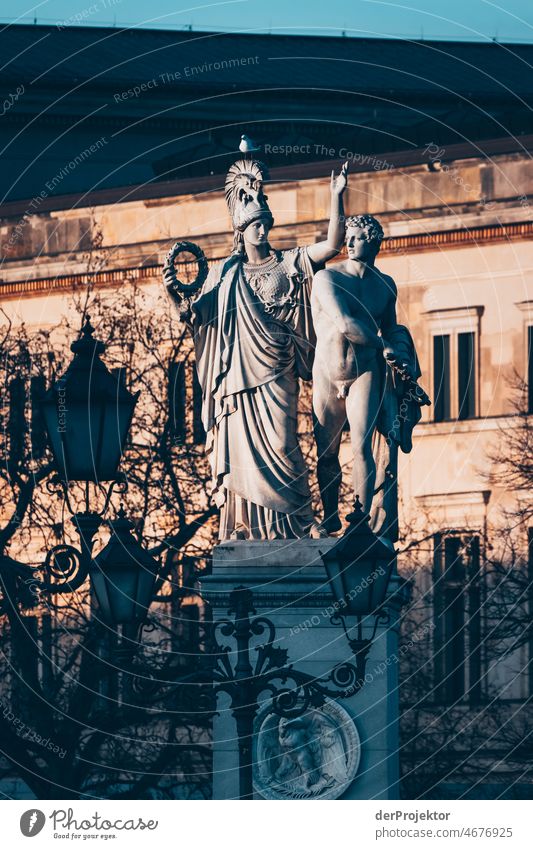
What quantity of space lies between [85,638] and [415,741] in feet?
16.7

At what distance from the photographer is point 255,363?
2798cm

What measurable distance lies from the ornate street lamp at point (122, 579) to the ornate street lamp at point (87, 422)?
666mm

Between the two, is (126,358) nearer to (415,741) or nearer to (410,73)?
(415,741)

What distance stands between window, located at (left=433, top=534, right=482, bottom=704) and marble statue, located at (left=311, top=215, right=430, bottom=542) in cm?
2412

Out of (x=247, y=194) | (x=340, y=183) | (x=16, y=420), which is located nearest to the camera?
(x=340, y=183)

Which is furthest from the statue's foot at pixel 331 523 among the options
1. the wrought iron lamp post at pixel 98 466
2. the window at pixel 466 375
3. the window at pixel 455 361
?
the window at pixel 466 375

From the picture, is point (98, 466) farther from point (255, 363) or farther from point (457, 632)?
point (457, 632)

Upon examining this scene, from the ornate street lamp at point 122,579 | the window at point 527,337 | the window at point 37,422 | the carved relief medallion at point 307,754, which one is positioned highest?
the window at point 527,337

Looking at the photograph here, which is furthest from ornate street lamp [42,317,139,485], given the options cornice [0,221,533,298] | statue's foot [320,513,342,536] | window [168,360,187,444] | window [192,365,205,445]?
cornice [0,221,533,298]

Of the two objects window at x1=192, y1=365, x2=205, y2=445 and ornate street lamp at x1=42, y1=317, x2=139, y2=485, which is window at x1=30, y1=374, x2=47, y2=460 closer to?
window at x1=192, y1=365, x2=205, y2=445

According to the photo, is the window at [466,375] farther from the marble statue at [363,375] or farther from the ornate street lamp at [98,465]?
the ornate street lamp at [98,465]

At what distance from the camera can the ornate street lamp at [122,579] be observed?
925 inches

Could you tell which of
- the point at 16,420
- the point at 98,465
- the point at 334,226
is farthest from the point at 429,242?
the point at 98,465

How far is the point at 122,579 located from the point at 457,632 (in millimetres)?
30173
